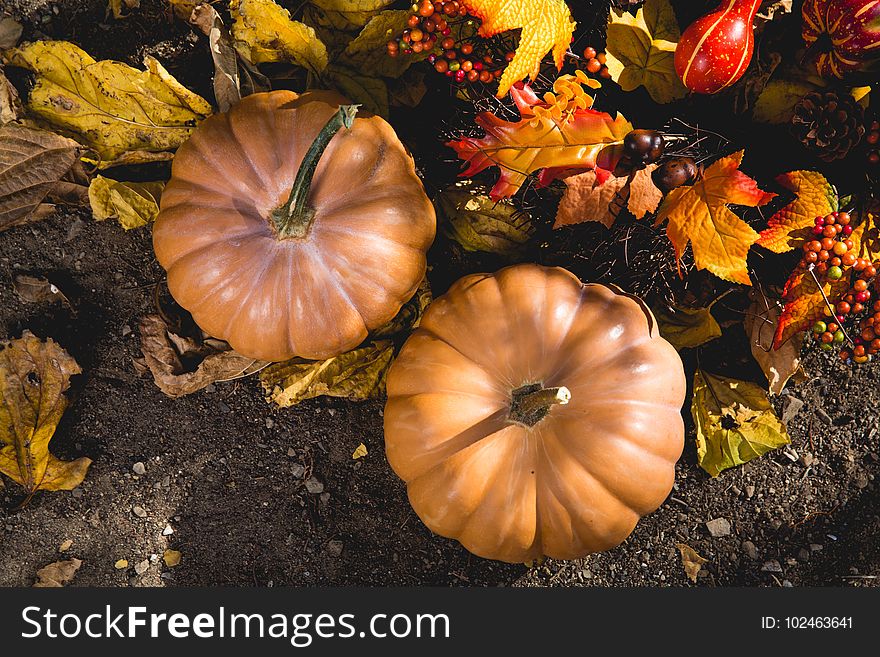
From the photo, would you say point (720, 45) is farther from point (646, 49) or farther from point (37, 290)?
point (37, 290)

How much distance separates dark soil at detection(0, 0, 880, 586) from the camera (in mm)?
1863

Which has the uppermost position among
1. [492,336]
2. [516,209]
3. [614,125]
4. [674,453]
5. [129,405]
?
[614,125]

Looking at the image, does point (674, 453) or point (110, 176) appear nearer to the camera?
point (674, 453)

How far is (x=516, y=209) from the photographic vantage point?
1.64 metres

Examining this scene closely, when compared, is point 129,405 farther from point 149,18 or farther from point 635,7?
point 635,7

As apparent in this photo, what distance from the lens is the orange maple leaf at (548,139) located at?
56.8 inches

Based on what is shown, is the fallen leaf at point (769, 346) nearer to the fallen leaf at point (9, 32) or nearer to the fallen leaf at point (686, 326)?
the fallen leaf at point (686, 326)

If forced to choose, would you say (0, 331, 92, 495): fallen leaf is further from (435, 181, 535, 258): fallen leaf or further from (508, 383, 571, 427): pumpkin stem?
(508, 383, 571, 427): pumpkin stem

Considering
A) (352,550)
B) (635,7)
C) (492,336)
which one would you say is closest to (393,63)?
(635,7)

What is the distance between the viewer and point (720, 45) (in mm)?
1347

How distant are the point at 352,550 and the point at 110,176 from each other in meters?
1.09

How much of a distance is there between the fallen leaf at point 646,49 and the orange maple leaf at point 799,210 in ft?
0.97

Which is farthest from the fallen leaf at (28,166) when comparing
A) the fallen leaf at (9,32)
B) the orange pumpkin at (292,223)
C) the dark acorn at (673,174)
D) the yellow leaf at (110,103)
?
the dark acorn at (673,174)

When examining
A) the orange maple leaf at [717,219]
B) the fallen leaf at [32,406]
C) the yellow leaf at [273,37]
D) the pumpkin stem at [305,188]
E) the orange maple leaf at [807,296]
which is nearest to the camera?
the pumpkin stem at [305,188]
